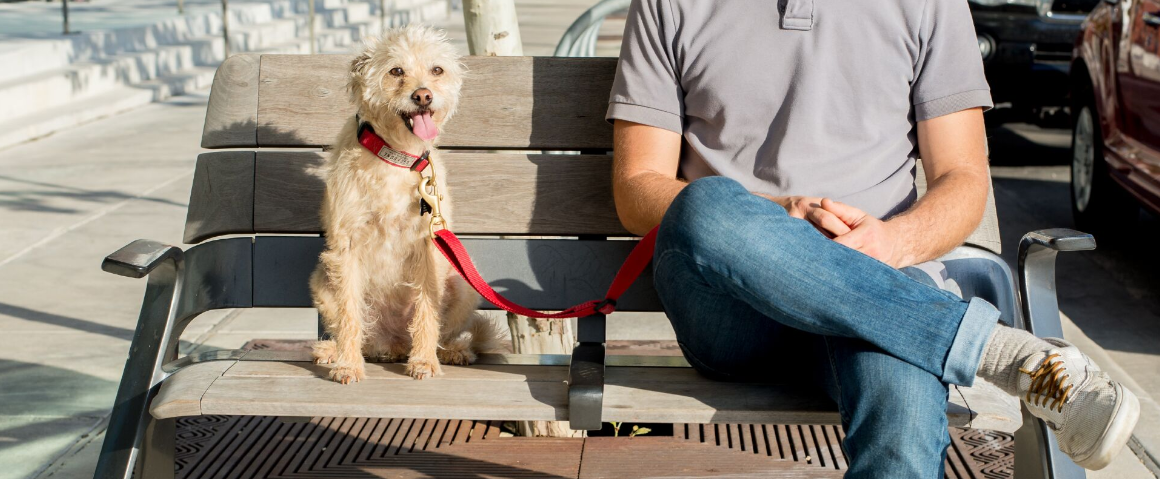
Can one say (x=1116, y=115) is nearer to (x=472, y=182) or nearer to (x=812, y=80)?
(x=812, y=80)

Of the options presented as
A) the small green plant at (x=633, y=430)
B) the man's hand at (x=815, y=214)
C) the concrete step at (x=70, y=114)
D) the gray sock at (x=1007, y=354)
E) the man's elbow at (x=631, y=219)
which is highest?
the man's hand at (x=815, y=214)

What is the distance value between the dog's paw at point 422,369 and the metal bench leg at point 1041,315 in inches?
54.7

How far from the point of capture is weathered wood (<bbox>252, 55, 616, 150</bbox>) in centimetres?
319

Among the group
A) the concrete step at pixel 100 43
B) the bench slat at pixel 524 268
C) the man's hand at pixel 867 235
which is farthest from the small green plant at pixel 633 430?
the concrete step at pixel 100 43

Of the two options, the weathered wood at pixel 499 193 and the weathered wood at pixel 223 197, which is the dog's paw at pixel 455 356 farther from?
the weathered wood at pixel 223 197

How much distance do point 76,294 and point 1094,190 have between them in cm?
564

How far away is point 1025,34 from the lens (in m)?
8.47

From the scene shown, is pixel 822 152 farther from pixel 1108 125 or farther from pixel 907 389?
pixel 1108 125

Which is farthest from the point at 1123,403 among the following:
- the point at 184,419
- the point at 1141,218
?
the point at 1141,218

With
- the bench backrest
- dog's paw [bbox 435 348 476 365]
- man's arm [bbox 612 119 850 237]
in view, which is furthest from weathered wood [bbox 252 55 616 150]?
dog's paw [bbox 435 348 476 365]

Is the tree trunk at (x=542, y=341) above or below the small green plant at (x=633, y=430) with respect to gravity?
above

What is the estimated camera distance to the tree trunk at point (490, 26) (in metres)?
3.83

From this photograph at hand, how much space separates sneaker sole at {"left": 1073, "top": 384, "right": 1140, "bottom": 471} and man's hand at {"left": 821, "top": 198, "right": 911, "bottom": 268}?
598 millimetres

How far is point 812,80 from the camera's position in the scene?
2.81 m
